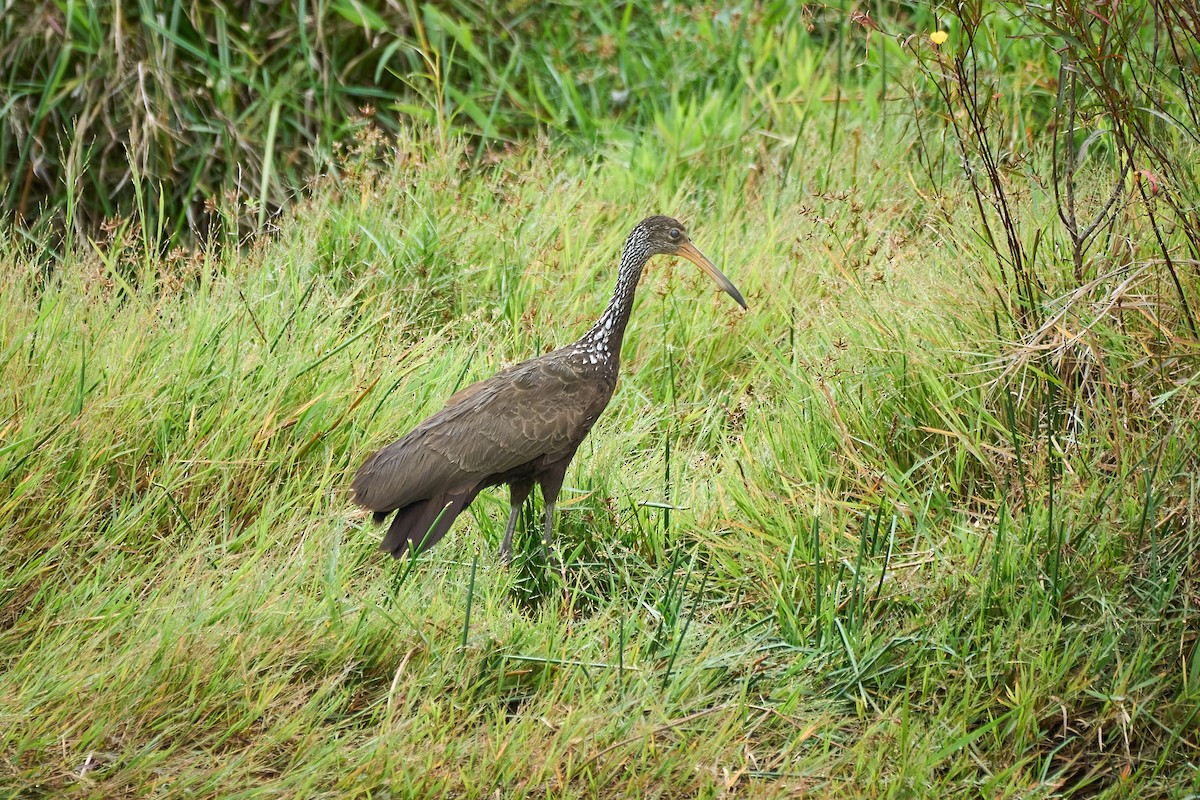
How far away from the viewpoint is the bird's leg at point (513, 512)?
3.91 meters

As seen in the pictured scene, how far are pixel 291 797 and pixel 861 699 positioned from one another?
4.55 ft

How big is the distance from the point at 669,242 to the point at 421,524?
1.35 metres

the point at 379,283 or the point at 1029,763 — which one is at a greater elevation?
the point at 379,283

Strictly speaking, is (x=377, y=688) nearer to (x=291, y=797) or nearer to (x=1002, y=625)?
(x=291, y=797)

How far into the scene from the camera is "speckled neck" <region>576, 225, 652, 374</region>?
4.13 m

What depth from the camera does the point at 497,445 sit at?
3.79 m

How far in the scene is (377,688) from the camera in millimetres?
3359

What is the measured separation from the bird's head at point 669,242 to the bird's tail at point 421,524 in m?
1.12

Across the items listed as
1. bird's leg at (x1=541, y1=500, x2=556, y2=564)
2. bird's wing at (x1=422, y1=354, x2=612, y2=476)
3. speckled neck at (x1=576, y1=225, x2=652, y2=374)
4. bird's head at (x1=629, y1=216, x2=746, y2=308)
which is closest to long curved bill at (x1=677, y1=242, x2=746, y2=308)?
bird's head at (x1=629, y1=216, x2=746, y2=308)

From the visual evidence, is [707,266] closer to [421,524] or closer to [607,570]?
[607,570]

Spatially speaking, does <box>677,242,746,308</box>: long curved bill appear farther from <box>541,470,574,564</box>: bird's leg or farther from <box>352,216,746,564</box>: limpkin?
<box>541,470,574,564</box>: bird's leg

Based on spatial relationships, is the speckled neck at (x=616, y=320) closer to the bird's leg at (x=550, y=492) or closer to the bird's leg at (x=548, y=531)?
the bird's leg at (x=550, y=492)

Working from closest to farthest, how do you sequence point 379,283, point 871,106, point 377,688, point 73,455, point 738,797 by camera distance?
point 738,797 < point 377,688 < point 73,455 < point 379,283 < point 871,106

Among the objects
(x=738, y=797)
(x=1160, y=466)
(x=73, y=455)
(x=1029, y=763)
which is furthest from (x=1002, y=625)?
(x=73, y=455)
